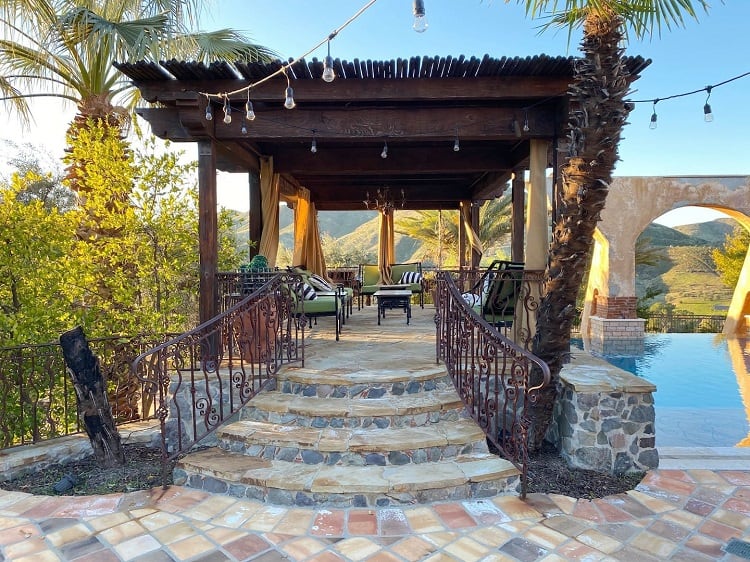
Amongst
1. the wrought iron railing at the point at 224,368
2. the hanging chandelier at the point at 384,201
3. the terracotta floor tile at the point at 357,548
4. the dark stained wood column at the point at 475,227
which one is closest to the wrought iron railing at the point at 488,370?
the terracotta floor tile at the point at 357,548

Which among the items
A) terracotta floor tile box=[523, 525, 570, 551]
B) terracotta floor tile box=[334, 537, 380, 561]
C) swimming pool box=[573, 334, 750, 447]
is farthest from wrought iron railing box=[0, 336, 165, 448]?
swimming pool box=[573, 334, 750, 447]

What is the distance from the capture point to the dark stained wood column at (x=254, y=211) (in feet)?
23.9

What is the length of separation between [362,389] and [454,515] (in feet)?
4.59

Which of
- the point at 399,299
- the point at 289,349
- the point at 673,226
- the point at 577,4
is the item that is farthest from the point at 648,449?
the point at 673,226

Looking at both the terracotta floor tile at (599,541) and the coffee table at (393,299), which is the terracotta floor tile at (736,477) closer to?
the terracotta floor tile at (599,541)

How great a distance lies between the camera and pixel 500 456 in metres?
3.54

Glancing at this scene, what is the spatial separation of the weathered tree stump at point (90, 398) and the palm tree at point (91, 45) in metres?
4.08

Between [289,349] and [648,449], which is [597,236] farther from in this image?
[289,349]

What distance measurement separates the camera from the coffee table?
7327mm

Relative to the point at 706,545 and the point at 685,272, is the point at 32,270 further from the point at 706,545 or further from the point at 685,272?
the point at 685,272

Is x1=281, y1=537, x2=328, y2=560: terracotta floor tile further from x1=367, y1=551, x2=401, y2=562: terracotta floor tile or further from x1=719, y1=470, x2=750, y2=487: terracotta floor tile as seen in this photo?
x1=719, y1=470, x2=750, y2=487: terracotta floor tile

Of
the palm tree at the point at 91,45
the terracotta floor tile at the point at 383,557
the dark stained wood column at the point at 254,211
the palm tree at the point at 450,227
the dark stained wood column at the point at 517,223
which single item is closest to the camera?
the terracotta floor tile at the point at 383,557

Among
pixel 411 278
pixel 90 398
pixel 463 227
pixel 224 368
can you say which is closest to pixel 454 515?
pixel 224 368

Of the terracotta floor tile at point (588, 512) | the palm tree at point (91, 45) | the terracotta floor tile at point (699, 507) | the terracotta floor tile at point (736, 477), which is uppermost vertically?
the palm tree at point (91, 45)
